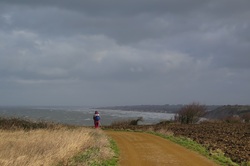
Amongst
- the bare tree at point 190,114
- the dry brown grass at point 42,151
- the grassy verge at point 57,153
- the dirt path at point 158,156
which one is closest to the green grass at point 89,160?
the grassy verge at point 57,153

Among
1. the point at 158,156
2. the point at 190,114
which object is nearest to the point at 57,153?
the point at 158,156

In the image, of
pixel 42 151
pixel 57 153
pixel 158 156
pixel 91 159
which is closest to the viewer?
pixel 91 159

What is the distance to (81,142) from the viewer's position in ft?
68.1

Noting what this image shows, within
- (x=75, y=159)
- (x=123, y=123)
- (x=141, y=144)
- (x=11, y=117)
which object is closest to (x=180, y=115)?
(x=123, y=123)

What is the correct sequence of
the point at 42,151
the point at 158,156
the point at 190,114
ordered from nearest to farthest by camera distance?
the point at 42,151 → the point at 158,156 → the point at 190,114

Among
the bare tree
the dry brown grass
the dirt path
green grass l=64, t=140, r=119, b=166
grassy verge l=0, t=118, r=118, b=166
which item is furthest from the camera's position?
the bare tree

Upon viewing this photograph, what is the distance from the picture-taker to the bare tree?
59.2 m

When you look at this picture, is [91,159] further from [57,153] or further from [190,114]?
[190,114]

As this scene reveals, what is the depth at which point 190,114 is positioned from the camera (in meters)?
59.3

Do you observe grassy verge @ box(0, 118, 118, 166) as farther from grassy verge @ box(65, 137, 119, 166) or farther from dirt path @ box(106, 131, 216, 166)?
dirt path @ box(106, 131, 216, 166)

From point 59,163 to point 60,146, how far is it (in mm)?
3786

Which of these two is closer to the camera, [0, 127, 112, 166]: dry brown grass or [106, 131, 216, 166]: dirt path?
[0, 127, 112, 166]: dry brown grass

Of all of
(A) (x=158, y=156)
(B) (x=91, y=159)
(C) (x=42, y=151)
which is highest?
(C) (x=42, y=151)

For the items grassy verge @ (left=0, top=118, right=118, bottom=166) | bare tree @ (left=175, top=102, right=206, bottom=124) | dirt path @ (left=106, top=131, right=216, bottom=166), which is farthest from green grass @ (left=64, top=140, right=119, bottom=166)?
bare tree @ (left=175, top=102, right=206, bottom=124)
